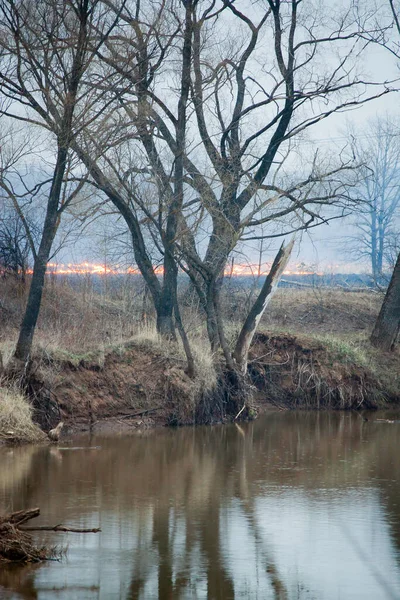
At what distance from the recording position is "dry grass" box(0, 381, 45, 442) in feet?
48.1

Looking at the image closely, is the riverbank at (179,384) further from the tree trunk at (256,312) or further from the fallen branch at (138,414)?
the tree trunk at (256,312)

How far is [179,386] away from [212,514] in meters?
7.24

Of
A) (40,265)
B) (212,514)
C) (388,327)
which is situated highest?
(40,265)

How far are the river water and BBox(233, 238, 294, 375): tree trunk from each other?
2.50 m

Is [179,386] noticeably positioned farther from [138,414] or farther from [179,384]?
[138,414]

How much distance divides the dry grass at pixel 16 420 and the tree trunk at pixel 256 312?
5.51m

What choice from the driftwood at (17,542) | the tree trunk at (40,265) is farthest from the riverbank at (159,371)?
the driftwood at (17,542)

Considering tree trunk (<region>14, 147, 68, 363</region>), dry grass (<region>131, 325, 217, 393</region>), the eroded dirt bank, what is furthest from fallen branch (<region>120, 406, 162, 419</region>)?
tree trunk (<region>14, 147, 68, 363</region>)

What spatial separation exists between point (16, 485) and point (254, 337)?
1061 cm

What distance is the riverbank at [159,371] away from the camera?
16875mm

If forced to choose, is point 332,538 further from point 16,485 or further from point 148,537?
point 16,485

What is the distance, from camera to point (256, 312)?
1934 cm

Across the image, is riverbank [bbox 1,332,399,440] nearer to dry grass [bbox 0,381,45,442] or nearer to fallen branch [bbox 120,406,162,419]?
fallen branch [bbox 120,406,162,419]

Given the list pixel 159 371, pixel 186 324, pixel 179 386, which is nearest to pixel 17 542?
pixel 179 386
